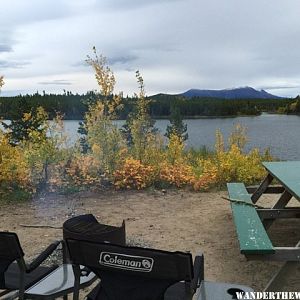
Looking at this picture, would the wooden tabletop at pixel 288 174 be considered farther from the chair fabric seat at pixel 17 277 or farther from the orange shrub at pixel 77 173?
the orange shrub at pixel 77 173

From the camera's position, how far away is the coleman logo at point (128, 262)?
179 cm

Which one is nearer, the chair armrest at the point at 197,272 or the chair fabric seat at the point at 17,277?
the chair armrest at the point at 197,272

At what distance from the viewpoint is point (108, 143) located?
690 centimetres

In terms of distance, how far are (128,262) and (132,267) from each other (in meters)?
0.03

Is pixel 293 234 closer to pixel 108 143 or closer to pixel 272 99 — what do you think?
pixel 108 143

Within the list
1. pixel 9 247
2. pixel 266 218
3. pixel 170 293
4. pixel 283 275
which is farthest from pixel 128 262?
pixel 266 218

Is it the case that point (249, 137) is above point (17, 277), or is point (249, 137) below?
above

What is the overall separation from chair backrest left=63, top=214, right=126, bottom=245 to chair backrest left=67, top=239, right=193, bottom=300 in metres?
1.05

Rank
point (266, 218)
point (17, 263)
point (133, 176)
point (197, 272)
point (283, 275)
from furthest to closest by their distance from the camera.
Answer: point (133, 176), point (266, 218), point (283, 275), point (17, 263), point (197, 272)

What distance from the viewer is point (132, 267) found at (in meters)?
1.81

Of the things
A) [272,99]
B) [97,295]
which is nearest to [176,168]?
[97,295]

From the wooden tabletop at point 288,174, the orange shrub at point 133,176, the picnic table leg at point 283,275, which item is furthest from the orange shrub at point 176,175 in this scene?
the picnic table leg at point 283,275

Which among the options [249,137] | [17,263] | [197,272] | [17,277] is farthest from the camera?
[249,137]

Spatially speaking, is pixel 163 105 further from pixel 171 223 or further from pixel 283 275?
pixel 283 275
